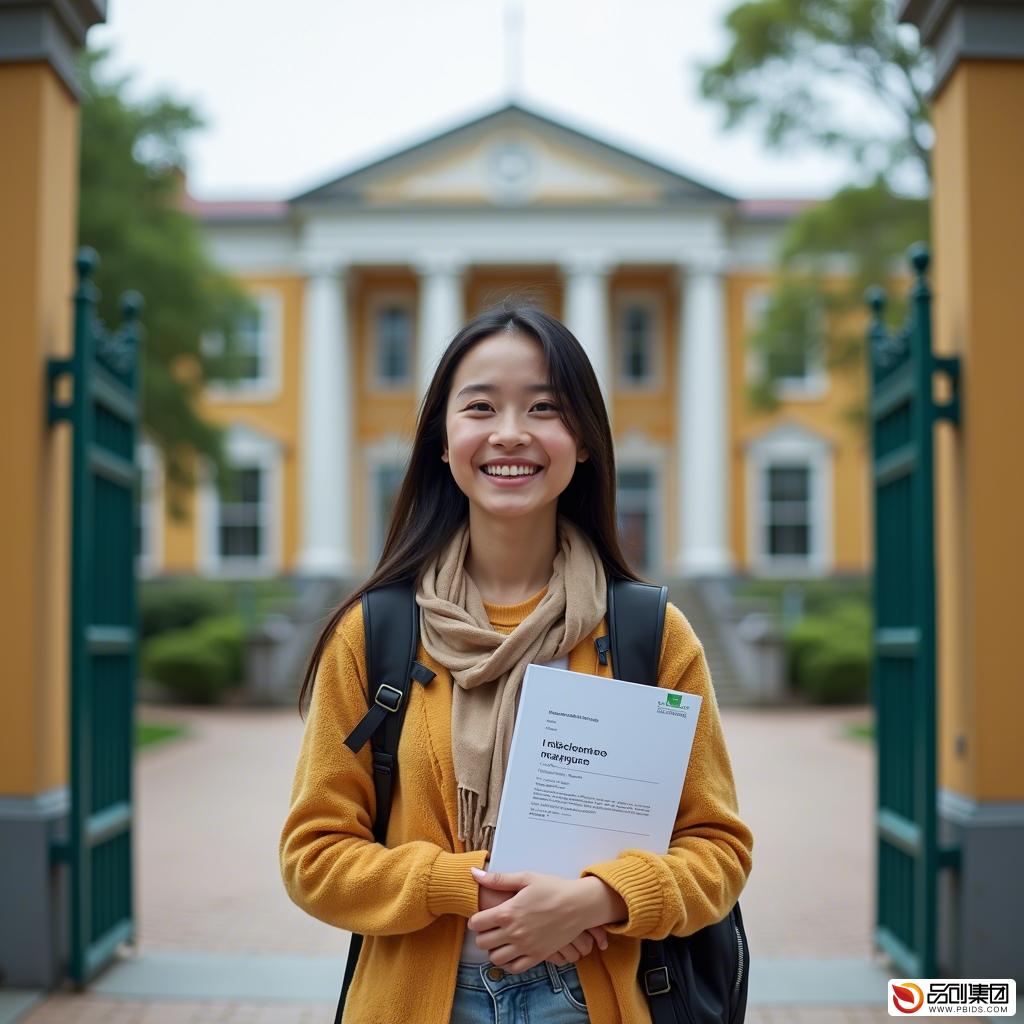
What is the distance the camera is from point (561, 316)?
93.8ft

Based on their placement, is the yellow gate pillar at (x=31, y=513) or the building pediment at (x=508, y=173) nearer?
the yellow gate pillar at (x=31, y=513)

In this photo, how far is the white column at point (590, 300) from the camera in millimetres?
27750

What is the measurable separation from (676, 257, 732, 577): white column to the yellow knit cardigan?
25256mm

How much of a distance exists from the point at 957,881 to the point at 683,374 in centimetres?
2493

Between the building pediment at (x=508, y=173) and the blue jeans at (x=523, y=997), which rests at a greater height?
the building pediment at (x=508, y=173)

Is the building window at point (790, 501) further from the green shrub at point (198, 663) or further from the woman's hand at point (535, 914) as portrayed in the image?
the woman's hand at point (535, 914)

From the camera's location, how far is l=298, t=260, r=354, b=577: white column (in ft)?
91.8

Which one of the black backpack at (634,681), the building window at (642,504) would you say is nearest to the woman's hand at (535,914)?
the black backpack at (634,681)

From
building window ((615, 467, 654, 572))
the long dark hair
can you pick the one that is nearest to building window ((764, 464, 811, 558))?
building window ((615, 467, 654, 572))

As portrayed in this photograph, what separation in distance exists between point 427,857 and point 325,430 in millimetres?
26327

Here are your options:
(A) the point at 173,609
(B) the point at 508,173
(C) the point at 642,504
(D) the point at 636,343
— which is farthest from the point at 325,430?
(D) the point at 636,343

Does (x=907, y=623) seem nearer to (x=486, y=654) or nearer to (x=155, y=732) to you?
(x=486, y=654)

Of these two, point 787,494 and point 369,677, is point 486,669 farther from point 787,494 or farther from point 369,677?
point 787,494

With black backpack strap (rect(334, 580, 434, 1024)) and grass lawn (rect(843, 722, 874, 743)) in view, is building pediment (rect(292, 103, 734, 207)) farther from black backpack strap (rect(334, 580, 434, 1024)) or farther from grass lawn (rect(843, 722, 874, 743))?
black backpack strap (rect(334, 580, 434, 1024))
